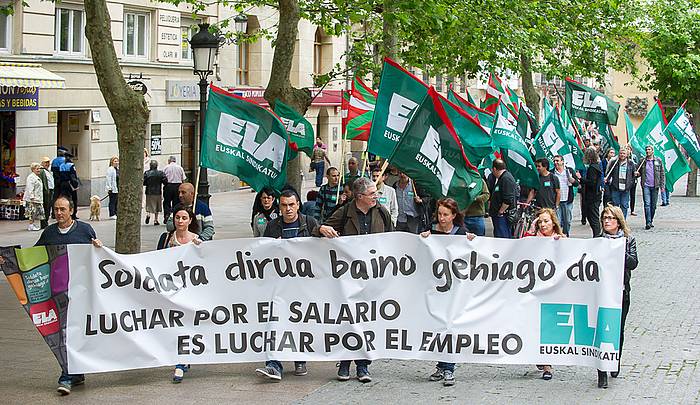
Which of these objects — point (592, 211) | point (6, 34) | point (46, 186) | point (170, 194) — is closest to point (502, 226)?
point (592, 211)

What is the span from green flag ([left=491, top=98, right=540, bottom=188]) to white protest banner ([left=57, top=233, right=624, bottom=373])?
29.2 feet

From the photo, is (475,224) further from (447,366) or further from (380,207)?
(447,366)

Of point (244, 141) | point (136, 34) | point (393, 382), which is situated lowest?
point (393, 382)

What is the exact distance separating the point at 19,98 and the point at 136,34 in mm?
5852

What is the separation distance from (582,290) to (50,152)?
2019cm

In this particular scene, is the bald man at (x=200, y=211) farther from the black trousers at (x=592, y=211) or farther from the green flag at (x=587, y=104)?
the green flag at (x=587, y=104)

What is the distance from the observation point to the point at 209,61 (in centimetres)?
2012

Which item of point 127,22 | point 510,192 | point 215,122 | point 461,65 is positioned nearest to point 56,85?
point 127,22

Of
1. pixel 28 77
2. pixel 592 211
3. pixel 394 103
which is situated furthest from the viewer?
pixel 28 77

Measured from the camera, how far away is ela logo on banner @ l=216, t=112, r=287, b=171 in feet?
43.6

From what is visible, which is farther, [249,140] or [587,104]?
[587,104]

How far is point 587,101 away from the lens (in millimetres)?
27062

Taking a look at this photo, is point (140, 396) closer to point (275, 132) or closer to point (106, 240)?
point (275, 132)

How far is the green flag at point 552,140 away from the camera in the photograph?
70.0 ft
